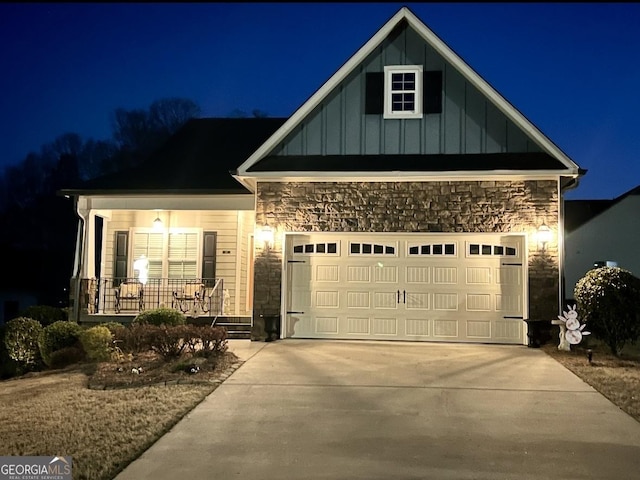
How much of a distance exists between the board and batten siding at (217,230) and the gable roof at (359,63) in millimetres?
2969

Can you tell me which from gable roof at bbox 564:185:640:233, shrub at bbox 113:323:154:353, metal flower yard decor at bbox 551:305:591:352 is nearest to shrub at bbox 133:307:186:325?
shrub at bbox 113:323:154:353

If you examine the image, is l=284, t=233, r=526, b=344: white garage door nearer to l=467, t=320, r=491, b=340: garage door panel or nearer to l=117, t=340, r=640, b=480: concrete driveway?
l=467, t=320, r=491, b=340: garage door panel

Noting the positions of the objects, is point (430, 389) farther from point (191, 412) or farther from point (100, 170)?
point (100, 170)

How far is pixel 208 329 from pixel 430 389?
3.96 metres

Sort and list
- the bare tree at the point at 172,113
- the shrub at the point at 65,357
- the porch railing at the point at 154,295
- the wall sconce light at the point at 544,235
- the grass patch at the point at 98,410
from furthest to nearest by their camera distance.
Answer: the bare tree at the point at 172,113, the porch railing at the point at 154,295, the wall sconce light at the point at 544,235, the shrub at the point at 65,357, the grass patch at the point at 98,410

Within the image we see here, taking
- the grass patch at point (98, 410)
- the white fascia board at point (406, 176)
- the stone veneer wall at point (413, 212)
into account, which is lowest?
the grass patch at point (98, 410)

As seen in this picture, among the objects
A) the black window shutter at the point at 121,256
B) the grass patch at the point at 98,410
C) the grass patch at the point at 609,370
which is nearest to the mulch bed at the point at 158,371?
the grass patch at the point at 98,410

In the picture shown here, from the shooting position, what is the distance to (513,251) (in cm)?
1323

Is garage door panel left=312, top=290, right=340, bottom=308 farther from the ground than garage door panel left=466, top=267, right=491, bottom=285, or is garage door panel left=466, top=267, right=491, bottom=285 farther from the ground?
garage door panel left=466, top=267, right=491, bottom=285

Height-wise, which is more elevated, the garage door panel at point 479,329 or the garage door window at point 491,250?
the garage door window at point 491,250

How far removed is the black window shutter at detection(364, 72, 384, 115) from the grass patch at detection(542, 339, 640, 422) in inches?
239

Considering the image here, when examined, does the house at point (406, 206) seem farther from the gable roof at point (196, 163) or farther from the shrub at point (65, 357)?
the shrub at point (65, 357)

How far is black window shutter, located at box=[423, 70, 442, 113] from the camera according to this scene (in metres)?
13.4

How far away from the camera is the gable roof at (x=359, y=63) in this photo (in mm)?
13031
